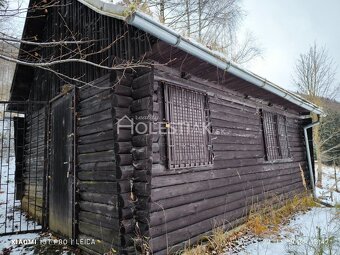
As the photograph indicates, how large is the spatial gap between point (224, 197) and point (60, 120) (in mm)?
3914

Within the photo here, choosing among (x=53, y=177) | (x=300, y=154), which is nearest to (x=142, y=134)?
(x=53, y=177)

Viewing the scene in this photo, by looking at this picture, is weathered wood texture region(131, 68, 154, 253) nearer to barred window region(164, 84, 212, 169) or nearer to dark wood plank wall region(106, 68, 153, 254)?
dark wood plank wall region(106, 68, 153, 254)

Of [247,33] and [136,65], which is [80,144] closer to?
[136,65]

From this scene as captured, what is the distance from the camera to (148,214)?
380cm

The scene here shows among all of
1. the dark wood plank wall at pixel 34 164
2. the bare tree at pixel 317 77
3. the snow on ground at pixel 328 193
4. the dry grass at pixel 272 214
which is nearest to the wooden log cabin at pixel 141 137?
the dark wood plank wall at pixel 34 164

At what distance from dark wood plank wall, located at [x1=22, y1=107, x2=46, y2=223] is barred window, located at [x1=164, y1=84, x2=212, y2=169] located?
3.63 m

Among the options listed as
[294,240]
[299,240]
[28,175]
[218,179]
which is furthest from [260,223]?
[28,175]

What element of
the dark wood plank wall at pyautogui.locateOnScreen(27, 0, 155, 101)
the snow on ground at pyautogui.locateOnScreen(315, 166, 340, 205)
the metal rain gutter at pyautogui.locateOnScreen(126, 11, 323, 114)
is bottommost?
the snow on ground at pyautogui.locateOnScreen(315, 166, 340, 205)

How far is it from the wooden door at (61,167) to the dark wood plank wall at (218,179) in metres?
1.93

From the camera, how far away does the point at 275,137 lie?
26.3ft

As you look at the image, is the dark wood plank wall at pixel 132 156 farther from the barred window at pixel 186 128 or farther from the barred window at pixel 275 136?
the barred window at pixel 275 136

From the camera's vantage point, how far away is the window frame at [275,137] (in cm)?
740

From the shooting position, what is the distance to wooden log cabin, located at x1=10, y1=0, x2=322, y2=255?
3.92 meters

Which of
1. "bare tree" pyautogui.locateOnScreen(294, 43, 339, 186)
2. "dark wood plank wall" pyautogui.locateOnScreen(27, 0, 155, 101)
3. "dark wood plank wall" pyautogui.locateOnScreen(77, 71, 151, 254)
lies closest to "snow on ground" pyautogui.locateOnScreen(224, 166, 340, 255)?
"dark wood plank wall" pyautogui.locateOnScreen(77, 71, 151, 254)
